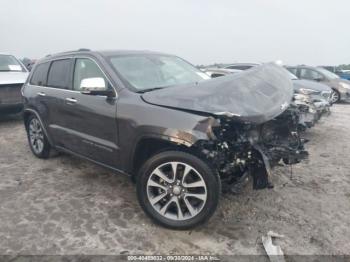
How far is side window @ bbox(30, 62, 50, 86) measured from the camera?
16.9 feet

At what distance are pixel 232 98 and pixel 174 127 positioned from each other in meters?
0.64

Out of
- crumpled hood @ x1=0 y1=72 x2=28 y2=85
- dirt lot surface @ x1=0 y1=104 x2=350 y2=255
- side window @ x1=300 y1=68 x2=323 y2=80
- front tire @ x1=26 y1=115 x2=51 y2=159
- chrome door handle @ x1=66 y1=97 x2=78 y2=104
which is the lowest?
dirt lot surface @ x1=0 y1=104 x2=350 y2=255

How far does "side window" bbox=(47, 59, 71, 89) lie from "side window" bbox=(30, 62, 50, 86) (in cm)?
17

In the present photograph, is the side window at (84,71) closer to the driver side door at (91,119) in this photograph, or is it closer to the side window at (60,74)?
the driver side door at (91,119)

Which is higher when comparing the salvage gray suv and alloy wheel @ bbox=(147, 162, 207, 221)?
the salvage gray suv

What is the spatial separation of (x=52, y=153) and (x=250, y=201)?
357 cm

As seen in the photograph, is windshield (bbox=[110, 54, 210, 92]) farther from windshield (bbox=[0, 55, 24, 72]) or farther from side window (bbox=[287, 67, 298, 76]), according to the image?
side window (bbox=[287, 67, 298, 76])

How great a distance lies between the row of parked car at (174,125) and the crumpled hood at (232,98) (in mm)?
11

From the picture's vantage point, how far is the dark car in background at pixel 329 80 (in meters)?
12.8

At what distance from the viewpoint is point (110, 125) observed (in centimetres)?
370

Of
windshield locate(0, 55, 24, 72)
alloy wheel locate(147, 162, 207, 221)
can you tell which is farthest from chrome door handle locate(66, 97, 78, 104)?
windshield locate(0, 55, 24, 72)

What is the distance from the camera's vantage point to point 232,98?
322cm

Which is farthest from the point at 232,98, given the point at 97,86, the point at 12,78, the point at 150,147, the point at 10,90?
the point at 12,78

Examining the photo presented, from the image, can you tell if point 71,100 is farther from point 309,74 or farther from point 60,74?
point 309,74
